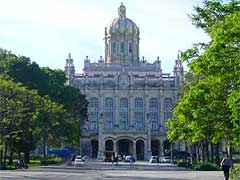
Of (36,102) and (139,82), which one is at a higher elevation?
(139,82)

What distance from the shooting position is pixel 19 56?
69812 mm

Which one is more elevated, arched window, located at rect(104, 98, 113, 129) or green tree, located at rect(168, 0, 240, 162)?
arched window, located at rect(104, 98, 113, 129)

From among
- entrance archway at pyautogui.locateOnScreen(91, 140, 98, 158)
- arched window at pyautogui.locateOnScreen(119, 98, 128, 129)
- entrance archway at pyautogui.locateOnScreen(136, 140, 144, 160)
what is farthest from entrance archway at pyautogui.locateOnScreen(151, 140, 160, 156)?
entrance archway at pyautogui.locateOnScreen(91, 140, 98, 158)

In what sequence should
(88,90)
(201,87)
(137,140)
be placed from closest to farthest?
(201,87)
(137,140)
(88,90)

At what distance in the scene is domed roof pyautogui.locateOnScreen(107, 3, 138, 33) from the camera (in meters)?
151

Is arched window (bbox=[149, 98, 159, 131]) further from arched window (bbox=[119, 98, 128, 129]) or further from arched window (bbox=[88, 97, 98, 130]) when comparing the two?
arched window (bbox=[88, 97, 98, 130])

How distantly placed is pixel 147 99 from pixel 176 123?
11653 centimetres

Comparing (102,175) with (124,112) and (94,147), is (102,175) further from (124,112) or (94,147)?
(124,112)

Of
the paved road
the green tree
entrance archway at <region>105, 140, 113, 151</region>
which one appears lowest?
the paved road

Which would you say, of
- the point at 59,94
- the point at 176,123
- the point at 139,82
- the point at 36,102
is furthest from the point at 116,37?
the point at 176,123

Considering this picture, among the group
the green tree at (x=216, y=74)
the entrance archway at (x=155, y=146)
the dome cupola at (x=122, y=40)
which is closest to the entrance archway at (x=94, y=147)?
the entrance archway at (x=155, y=146)

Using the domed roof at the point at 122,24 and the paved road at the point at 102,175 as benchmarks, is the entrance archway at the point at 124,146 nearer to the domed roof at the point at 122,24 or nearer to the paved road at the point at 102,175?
the domed roof at the point at 122,24

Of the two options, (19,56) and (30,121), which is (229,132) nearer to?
(30,121)

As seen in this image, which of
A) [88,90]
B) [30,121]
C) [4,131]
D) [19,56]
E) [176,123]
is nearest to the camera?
[176,123]
